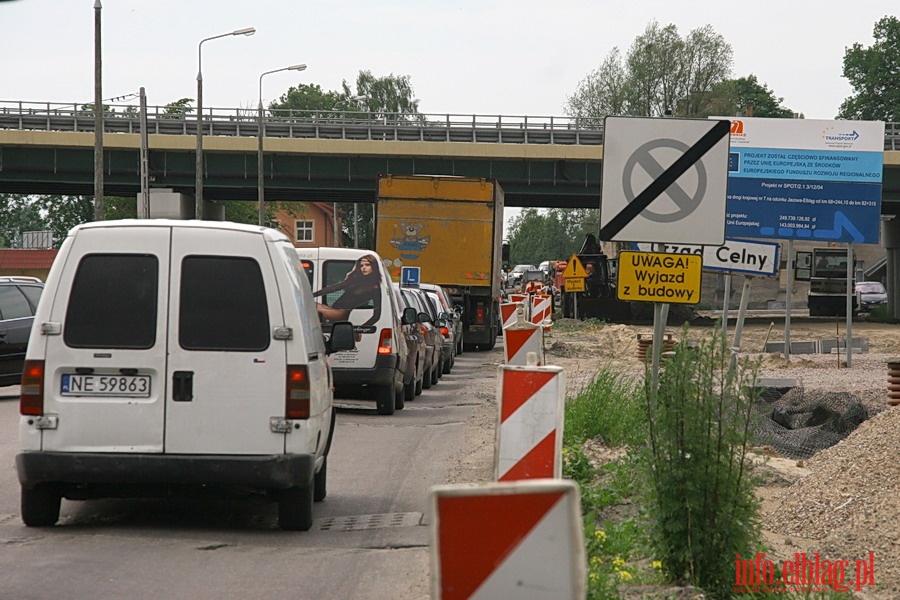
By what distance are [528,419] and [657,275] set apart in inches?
61.3

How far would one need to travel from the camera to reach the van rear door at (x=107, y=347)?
8117 mm

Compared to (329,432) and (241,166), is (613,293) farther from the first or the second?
(329,432)

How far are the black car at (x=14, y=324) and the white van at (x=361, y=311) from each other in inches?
176

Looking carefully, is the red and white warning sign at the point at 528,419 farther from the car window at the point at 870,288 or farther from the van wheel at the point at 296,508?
the car window at the point at 870,288

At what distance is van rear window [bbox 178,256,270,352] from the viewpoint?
8.22 metres

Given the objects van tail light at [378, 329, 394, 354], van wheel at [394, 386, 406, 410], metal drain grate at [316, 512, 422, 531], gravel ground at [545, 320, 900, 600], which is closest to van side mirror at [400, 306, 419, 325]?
van wheel at [394, 386, 406, 410]

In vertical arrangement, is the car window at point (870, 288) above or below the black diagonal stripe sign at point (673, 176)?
below

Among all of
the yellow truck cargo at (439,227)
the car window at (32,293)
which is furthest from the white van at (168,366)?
the yellow truck cargo at (439,227)

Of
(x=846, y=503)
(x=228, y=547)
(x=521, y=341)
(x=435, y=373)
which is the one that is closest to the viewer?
(x=228, y=547)

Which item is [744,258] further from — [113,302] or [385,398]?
[113,302]

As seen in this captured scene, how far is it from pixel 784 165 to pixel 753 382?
80.3 ft

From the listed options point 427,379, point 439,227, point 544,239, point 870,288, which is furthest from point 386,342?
point 544,239

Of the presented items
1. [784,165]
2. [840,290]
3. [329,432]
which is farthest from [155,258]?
[840,290]

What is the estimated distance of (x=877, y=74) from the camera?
4131 inches
